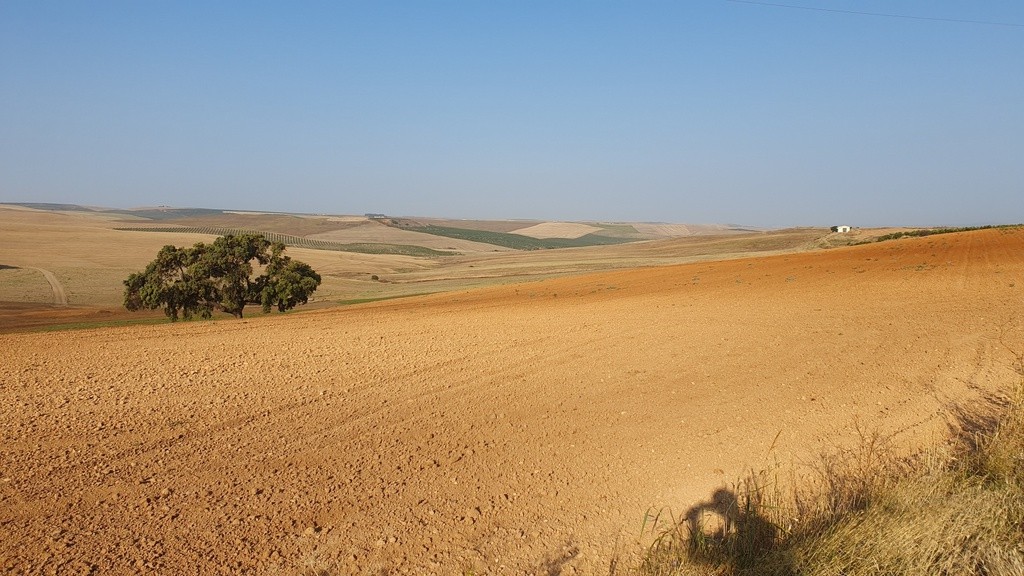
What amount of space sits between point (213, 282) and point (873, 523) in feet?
110

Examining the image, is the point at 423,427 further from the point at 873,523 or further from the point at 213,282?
the point at 213,282

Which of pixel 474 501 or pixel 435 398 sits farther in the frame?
pixel 435 398

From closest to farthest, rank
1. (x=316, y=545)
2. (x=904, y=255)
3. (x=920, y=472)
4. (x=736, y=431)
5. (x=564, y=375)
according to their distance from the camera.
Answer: (x=316, y=545), (x=920, y=472), (x=736, y=431), (x=564, y=375), (x=904, y=255)

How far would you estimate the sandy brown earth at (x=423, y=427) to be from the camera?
5496 mm

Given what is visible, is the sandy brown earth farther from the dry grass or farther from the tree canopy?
the tree canopy

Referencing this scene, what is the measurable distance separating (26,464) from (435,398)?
490 cm

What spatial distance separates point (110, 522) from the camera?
5.51 m

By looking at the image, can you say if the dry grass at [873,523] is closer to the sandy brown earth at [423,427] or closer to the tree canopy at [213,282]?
the sandy brown earth at [423,427]

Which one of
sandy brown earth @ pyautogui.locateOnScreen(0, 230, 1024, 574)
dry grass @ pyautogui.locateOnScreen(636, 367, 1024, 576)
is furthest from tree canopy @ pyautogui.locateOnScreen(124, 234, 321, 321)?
dry grass @ pyautogui.locateOnScreen(636, 367, 1024, 576)

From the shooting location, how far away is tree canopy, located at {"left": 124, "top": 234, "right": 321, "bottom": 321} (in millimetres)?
31422

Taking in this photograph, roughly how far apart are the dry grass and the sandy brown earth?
67 cm

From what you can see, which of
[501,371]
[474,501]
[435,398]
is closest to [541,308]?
[501,371]

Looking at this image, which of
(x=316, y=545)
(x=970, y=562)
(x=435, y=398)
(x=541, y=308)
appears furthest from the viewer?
(x=541, y=308)

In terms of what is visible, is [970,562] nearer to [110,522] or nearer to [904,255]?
[110,522]
